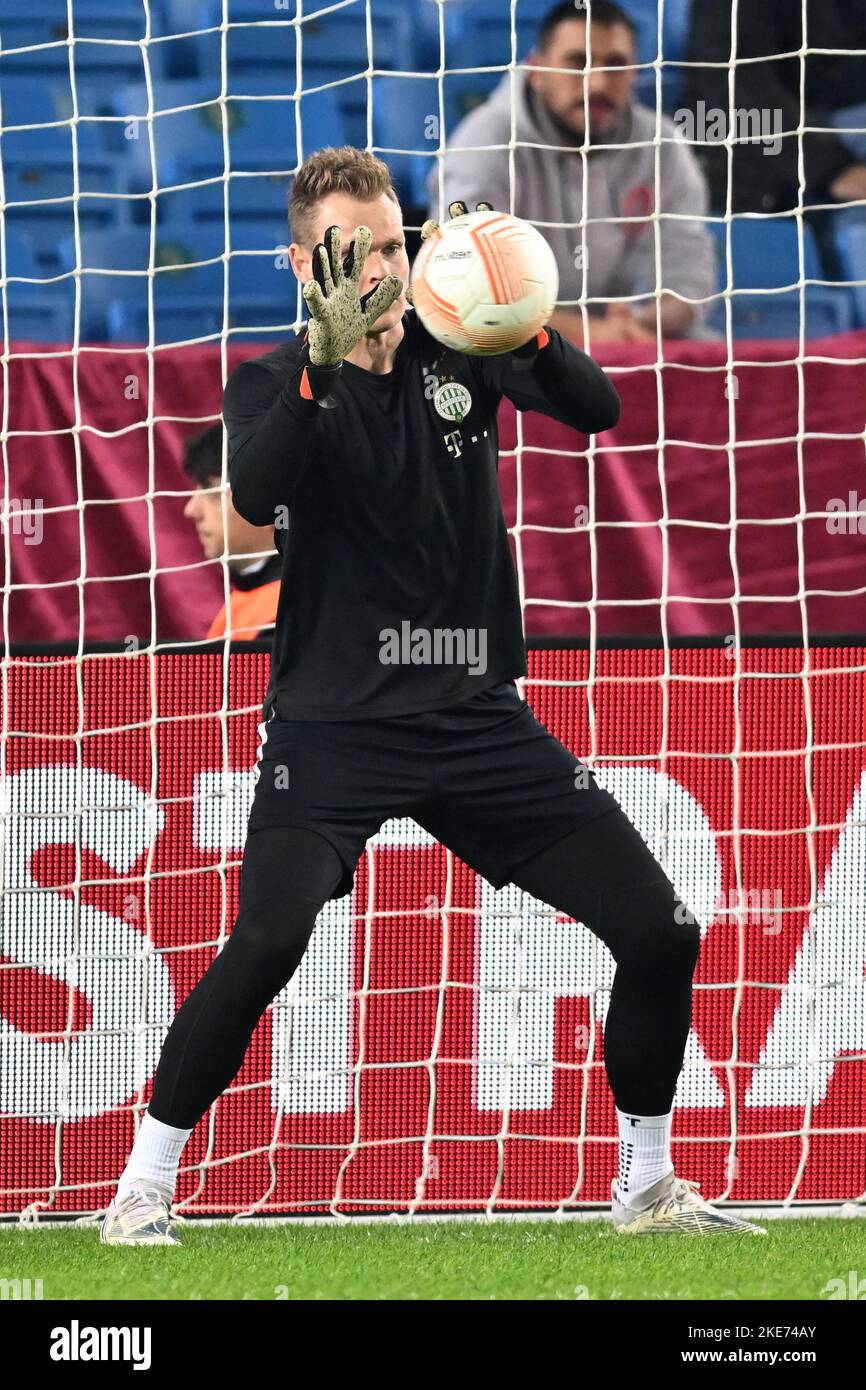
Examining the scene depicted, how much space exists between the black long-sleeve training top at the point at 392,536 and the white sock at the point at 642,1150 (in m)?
0.81

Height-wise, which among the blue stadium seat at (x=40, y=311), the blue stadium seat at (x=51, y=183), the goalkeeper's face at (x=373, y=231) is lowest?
the goalkeeper's face at (x=373, y=231)

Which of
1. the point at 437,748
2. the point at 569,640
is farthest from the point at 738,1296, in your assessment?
the point at 569,640

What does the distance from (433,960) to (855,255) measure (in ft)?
10.8

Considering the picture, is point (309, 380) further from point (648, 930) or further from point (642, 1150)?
point (642, 1150)

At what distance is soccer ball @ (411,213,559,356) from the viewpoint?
9.09 ft

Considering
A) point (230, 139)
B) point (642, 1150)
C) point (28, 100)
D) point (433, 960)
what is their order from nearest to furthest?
point (642, 1150), point (433, 960), point (230, 139), point (28, 100)

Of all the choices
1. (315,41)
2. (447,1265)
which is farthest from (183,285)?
(447,1265)

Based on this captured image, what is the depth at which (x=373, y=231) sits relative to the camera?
9.53 ft

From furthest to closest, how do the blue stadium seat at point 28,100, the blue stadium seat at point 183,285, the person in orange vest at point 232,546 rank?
the blue stadium seat at point 28,100 < the blue stadium seat at point 183,285 < the person in orange vest at point 232,546

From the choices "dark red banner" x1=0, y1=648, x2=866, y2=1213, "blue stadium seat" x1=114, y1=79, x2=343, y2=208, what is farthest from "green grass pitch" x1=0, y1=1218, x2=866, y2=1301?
"blue stadium seat" x1=114, y1=79, x2=343, y2=208

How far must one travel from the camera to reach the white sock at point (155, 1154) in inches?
114

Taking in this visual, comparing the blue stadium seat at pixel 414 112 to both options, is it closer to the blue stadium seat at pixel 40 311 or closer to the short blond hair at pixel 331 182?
the blue stadium seat at pixel 40 311

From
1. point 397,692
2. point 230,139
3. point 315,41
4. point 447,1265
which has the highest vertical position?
point 315,41

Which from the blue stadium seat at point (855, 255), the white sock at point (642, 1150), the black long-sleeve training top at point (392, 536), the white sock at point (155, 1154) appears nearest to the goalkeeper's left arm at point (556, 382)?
the black long-sleeve training top at point (392, 536)
